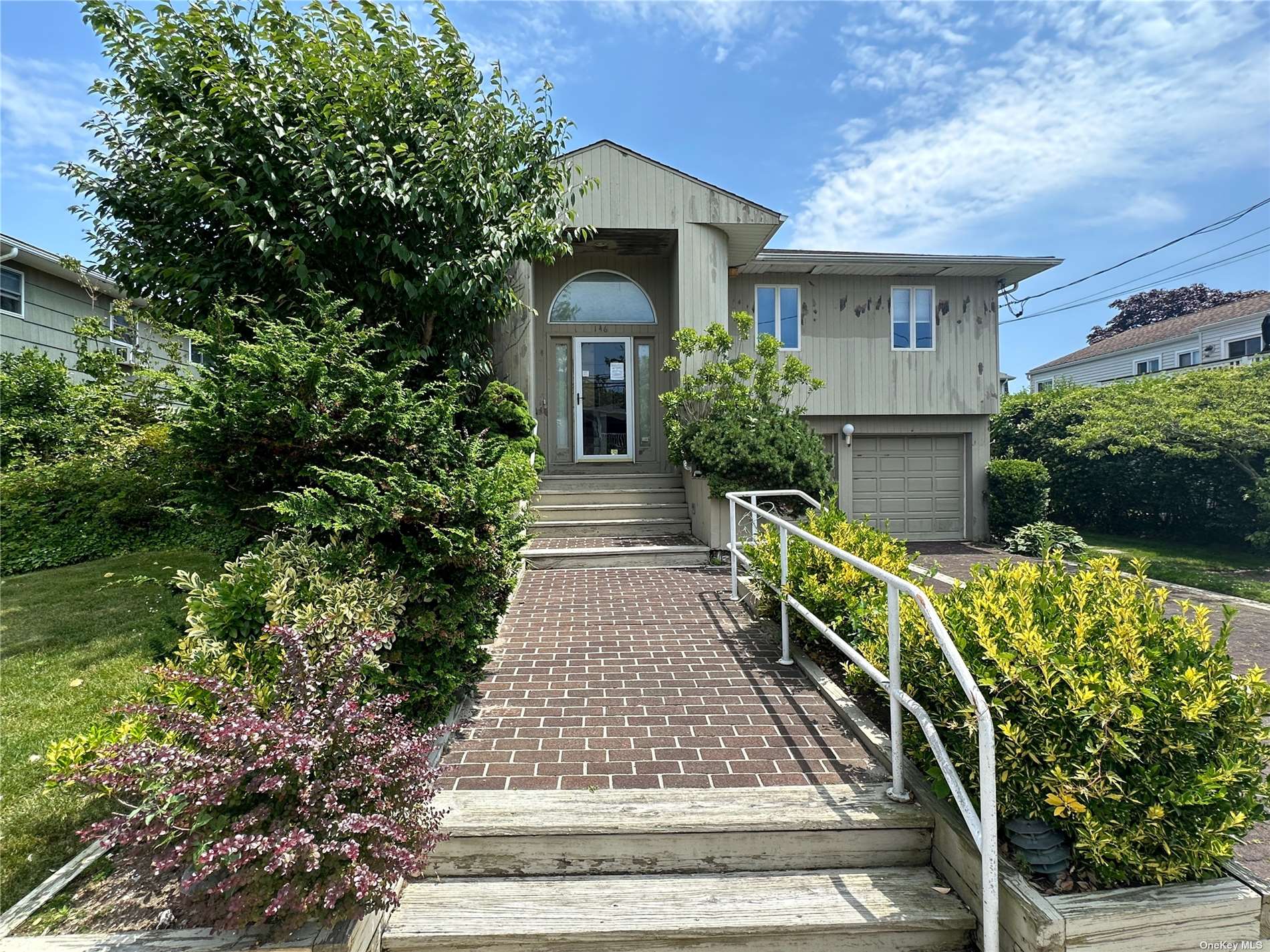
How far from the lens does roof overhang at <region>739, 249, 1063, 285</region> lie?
10664 mm

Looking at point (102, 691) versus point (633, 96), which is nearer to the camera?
point (102, 691)

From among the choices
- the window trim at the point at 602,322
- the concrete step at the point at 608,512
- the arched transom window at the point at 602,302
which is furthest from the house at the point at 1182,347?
the concrete step at the point at 608,512

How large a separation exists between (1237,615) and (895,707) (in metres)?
7.14

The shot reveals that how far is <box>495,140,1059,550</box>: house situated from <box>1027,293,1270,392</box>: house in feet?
26.7

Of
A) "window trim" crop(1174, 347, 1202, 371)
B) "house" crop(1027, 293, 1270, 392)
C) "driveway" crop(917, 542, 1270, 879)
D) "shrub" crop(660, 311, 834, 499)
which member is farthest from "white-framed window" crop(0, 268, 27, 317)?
"window trim" crop(1174, 347, 1202, 371)

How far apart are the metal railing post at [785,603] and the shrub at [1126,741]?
1862mm

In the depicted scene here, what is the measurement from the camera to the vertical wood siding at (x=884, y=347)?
11336 millimetres

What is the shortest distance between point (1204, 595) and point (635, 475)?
7.78 metres

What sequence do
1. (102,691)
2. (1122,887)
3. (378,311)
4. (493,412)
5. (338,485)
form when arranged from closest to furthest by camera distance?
(1122,887) < (338,485) < (102,691) < (378,311) < (493,412)

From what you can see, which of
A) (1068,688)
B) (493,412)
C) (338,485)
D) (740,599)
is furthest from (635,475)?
(1068,688)

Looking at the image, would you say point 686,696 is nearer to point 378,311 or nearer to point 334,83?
point 378,311

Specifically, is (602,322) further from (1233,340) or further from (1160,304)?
(1160,304)

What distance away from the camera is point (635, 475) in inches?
376

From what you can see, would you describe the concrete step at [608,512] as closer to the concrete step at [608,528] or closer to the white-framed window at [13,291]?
the concrete step at [608,528]
